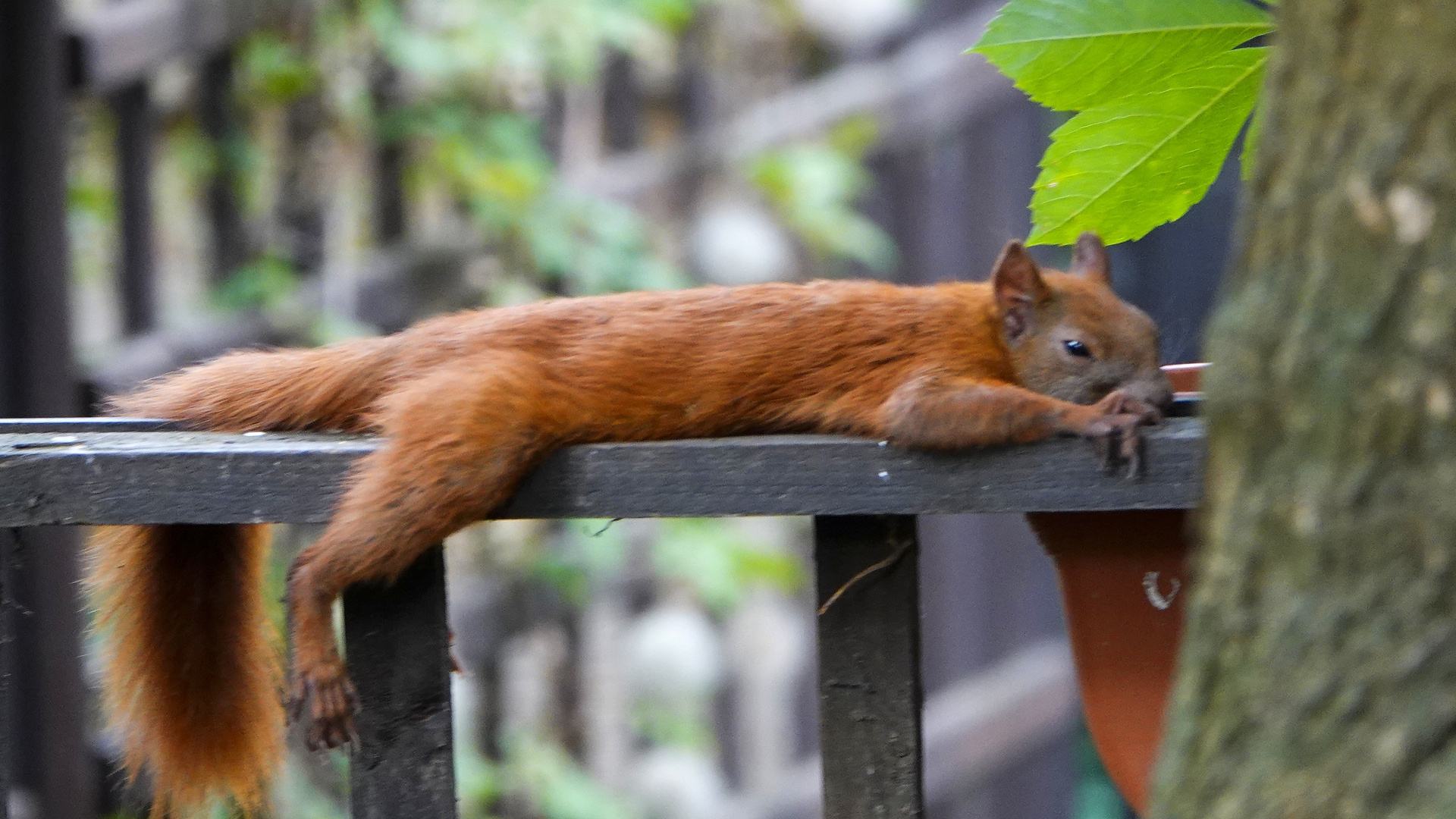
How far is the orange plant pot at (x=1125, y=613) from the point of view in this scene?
1.26 metres

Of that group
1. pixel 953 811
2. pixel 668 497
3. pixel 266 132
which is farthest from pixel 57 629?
pixel 953 811

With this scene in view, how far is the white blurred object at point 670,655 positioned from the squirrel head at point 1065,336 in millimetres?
1826

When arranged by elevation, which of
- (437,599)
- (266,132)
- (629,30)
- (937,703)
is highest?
(629,30)

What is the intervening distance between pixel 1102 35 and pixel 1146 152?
0.12 m

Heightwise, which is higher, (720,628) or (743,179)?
(743,179)

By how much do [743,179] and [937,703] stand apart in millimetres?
1786

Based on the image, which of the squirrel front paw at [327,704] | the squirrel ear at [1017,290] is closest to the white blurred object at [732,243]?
the squirrel ear at [1017,290]

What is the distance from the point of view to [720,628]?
3.77 metres

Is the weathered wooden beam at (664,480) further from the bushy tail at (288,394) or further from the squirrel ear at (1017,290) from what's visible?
the squirrel ear at (1017,290)

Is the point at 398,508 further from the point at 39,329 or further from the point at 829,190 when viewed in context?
the point at 829,190

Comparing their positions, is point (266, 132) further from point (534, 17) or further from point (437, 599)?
point (437, 599)

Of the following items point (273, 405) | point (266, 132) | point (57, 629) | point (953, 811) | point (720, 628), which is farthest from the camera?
point (953, 811)

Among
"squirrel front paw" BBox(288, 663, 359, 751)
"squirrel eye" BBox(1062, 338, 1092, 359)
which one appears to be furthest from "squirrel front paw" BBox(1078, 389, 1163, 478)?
"squirrel front paw" BBox(288, 663, 359, 751)

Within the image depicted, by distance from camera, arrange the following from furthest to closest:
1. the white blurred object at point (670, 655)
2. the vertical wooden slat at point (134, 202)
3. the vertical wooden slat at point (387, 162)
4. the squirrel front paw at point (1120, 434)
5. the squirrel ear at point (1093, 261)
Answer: the white blurred object at point (670, 655) → the vertical wooden slat at point (387, 162) → the vertical wooden slat at point (134, 202) → the squirrel ear at point (1093, 261) → the squirrel front paw at point (1120, 434)
